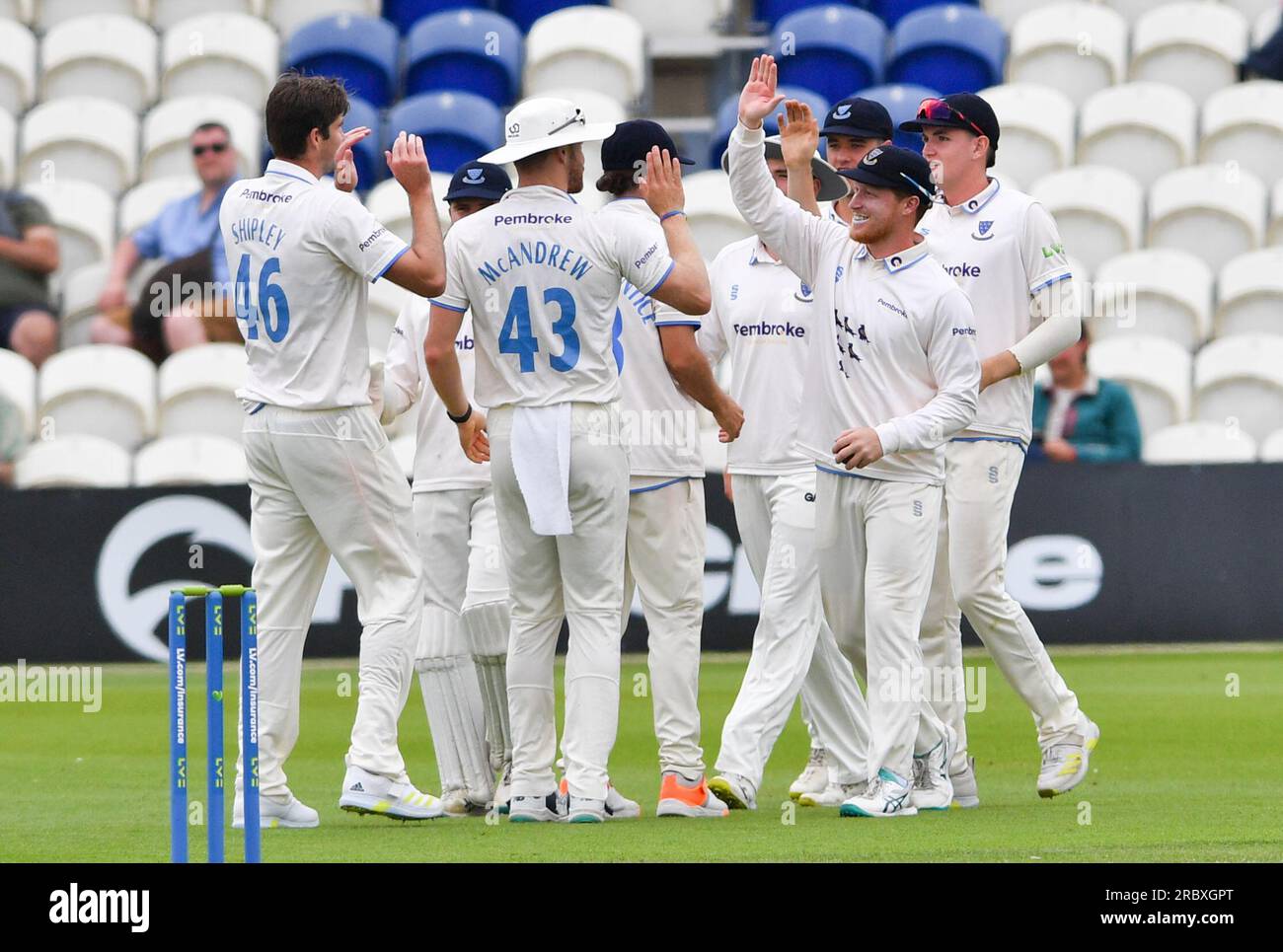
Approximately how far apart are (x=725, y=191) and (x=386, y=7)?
3966 mm

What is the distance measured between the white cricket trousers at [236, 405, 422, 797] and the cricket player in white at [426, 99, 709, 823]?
0.34m

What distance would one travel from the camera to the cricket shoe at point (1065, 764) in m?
6.86

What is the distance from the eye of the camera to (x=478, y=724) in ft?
23.5

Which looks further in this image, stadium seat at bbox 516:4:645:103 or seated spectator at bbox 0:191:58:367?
stadium seat at bbox 516:4:645:103

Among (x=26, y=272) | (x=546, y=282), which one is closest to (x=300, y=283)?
(x=546, y=282)

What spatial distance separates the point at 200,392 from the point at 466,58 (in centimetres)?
388

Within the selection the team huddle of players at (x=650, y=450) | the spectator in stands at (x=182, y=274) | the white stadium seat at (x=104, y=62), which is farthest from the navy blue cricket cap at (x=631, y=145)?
the white stadium seat at (x=104, y=62)

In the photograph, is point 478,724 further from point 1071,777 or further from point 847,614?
point 1071,777

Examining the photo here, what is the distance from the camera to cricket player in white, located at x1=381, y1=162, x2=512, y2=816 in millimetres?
7125

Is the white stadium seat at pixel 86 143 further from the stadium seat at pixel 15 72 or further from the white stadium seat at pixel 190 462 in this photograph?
the white stadium seat at pixel 190 462

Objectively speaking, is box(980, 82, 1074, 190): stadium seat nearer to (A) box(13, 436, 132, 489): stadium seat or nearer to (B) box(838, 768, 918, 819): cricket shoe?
(A) box(13, 436, 132, 489): stadium seat

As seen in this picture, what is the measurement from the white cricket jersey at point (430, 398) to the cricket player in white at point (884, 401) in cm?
135

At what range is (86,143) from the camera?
15109mm

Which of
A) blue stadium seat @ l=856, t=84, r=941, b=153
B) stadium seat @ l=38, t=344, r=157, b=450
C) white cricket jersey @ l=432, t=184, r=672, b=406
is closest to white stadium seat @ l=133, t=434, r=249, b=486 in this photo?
stadium seat @ l=38, t=344, r=157, b=450
